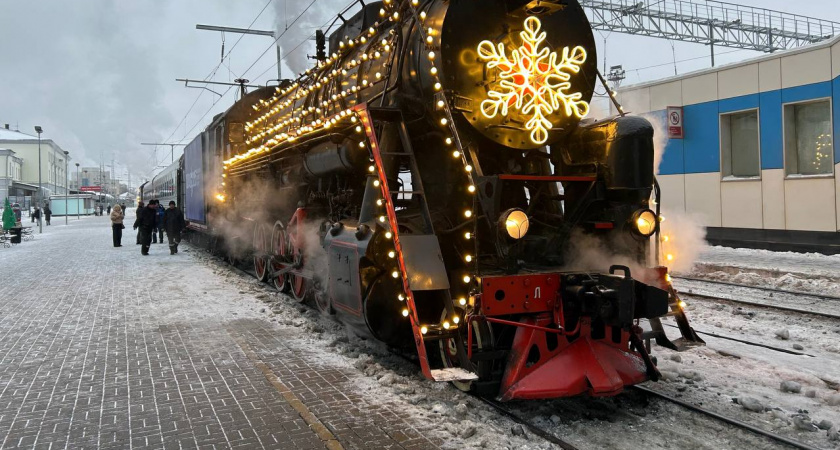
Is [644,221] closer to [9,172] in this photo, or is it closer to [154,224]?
[154,224]

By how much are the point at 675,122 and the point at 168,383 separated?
50.7 ft

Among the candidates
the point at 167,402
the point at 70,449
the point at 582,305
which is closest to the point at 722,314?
the point at 582,305

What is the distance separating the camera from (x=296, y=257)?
778 cm

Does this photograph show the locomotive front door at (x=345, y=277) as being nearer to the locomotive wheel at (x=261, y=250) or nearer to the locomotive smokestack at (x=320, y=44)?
the locomotive smokestack at (x=320, y=44)

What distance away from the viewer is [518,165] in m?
5.16

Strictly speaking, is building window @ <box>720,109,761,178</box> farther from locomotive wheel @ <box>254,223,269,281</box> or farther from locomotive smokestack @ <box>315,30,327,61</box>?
locomotive wheel @ <box>254,223,269,281</box>

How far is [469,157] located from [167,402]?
3002 mm

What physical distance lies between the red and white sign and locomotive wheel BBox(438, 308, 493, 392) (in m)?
14.2

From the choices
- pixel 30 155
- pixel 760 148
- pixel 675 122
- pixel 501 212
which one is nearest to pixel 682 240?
pixel 501 212

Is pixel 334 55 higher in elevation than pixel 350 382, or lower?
higher

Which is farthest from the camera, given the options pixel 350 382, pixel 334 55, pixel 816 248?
pixel 816 248

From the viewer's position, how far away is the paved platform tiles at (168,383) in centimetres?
382

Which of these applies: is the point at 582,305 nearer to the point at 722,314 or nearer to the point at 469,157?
the point at 469,157

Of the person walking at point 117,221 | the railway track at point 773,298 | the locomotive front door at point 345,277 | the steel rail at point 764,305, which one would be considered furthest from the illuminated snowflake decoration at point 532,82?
the person walking at point 117,221
